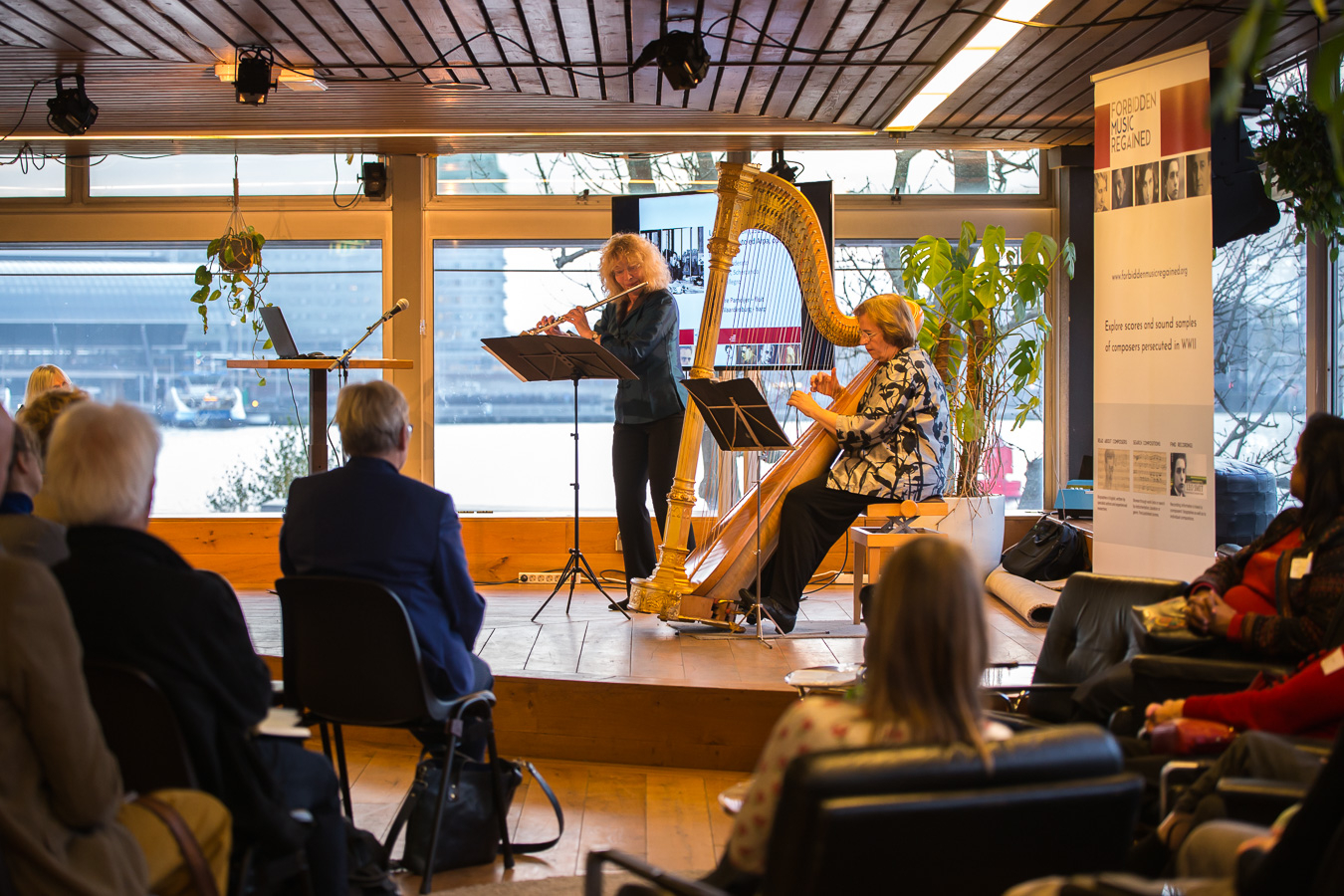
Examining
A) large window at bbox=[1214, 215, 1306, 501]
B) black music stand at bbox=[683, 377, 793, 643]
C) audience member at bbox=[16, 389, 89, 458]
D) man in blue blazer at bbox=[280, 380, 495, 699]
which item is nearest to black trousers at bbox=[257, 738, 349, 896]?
man in blue blazer at bbox=[280, 380, 495, 699]

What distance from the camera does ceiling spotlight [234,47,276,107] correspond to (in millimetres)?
4945

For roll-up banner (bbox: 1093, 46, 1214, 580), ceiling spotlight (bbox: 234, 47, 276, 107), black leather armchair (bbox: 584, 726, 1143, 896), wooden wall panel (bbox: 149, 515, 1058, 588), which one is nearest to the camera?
black leather armchair (bbox: 584, 726, 1143, 896)

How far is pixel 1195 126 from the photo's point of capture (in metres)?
4.18

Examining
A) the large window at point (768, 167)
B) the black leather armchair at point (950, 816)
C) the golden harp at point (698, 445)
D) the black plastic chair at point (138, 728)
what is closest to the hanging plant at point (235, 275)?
the large window at point (768, 167)

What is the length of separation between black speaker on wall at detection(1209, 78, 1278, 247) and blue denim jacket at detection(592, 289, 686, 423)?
2.53 metres

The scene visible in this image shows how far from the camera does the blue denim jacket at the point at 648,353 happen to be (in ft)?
16.0

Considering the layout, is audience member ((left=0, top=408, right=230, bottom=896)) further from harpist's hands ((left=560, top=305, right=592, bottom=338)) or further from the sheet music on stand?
harpist's hands ((left=560, top=305, right=592, bottom=338))

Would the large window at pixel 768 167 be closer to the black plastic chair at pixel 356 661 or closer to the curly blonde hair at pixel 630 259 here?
the curly blonde hair at pixel 630 259

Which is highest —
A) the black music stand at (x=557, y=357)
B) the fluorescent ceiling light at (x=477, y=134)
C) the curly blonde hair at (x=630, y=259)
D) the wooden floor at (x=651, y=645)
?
the fluorescent ceiling light at (x=477, y=134)

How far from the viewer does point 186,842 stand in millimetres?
1690

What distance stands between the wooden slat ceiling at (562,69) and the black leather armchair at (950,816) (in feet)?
11.9

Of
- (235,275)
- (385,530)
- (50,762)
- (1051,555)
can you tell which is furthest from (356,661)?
(235,275)

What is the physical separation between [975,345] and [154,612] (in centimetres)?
479

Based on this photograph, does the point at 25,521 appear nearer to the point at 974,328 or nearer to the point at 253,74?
the point at 253,74
